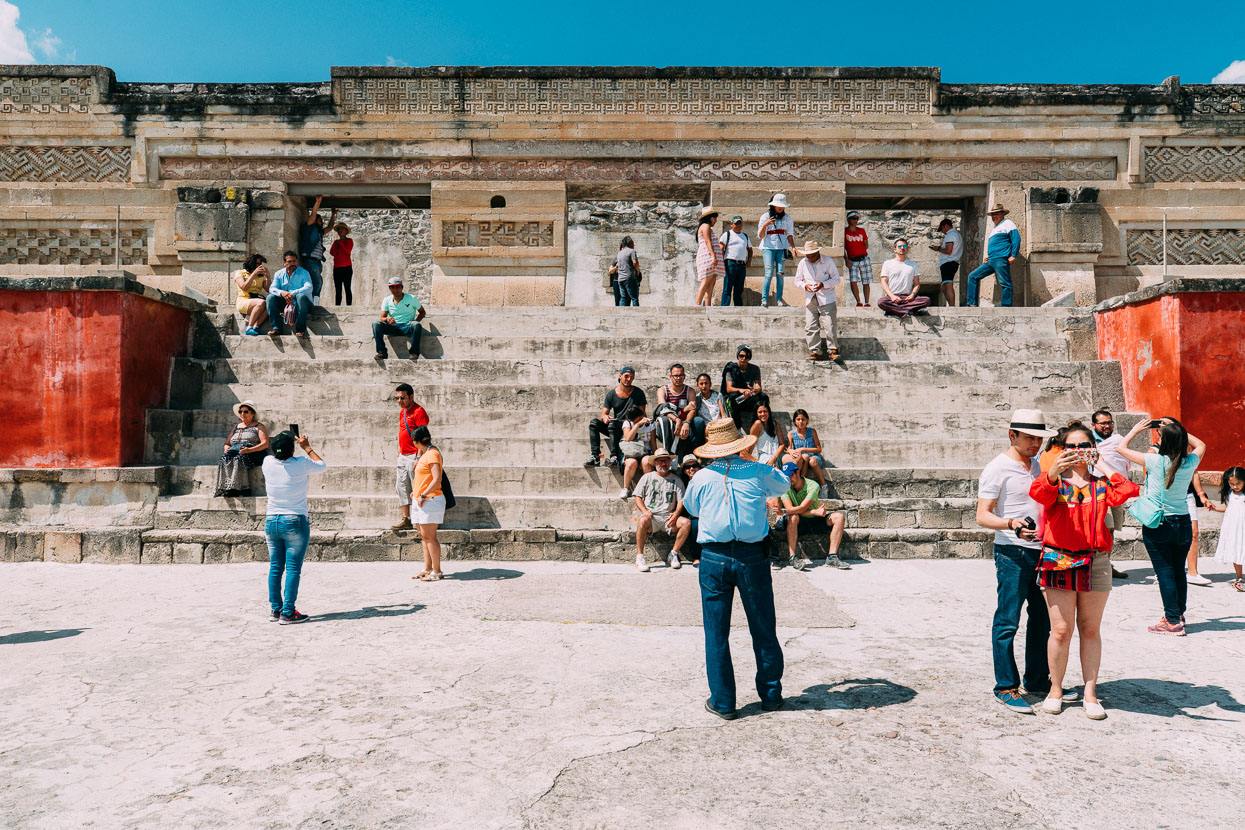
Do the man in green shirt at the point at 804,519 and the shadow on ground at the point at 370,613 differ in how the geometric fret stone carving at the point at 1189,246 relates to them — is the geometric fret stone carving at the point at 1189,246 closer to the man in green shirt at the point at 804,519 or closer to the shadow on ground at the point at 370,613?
the man in green shirt at the point at 804,519

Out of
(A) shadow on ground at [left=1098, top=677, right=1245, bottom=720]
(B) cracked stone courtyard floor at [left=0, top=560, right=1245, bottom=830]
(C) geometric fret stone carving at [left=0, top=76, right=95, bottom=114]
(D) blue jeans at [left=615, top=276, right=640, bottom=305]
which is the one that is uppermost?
(C) geometric fret stone carving at [left=0, top=76, right=95, bottom=114]

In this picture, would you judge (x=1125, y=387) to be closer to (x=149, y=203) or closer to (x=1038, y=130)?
(x=1038, y=130)

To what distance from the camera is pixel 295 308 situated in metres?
11.1

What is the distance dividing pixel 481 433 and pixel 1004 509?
247 inches

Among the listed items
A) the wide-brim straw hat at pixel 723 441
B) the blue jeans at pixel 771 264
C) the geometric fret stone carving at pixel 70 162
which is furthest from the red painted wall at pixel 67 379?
the blue jeans at pixel 771 264

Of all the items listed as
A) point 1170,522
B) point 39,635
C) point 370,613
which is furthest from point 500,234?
point 1170,522

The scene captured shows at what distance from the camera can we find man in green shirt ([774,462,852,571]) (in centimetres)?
765

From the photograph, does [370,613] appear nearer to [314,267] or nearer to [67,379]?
[67,379]

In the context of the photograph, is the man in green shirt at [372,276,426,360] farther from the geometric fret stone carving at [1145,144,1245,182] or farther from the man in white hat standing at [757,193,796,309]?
the geometric fret stone carving at [1145,144,1245,182]

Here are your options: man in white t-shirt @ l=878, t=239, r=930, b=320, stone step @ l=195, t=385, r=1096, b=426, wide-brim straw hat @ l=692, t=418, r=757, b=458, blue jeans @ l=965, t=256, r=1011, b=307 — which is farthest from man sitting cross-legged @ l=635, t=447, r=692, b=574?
blue jeans @ l=965, t=256, r=1011, b=307

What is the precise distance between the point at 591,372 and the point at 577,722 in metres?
6.76

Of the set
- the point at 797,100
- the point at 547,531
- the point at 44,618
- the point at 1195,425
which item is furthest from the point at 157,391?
the point at 1195,425

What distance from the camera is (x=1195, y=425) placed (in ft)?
29.3

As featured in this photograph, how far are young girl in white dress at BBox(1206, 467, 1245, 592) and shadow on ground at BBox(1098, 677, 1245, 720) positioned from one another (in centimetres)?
267
